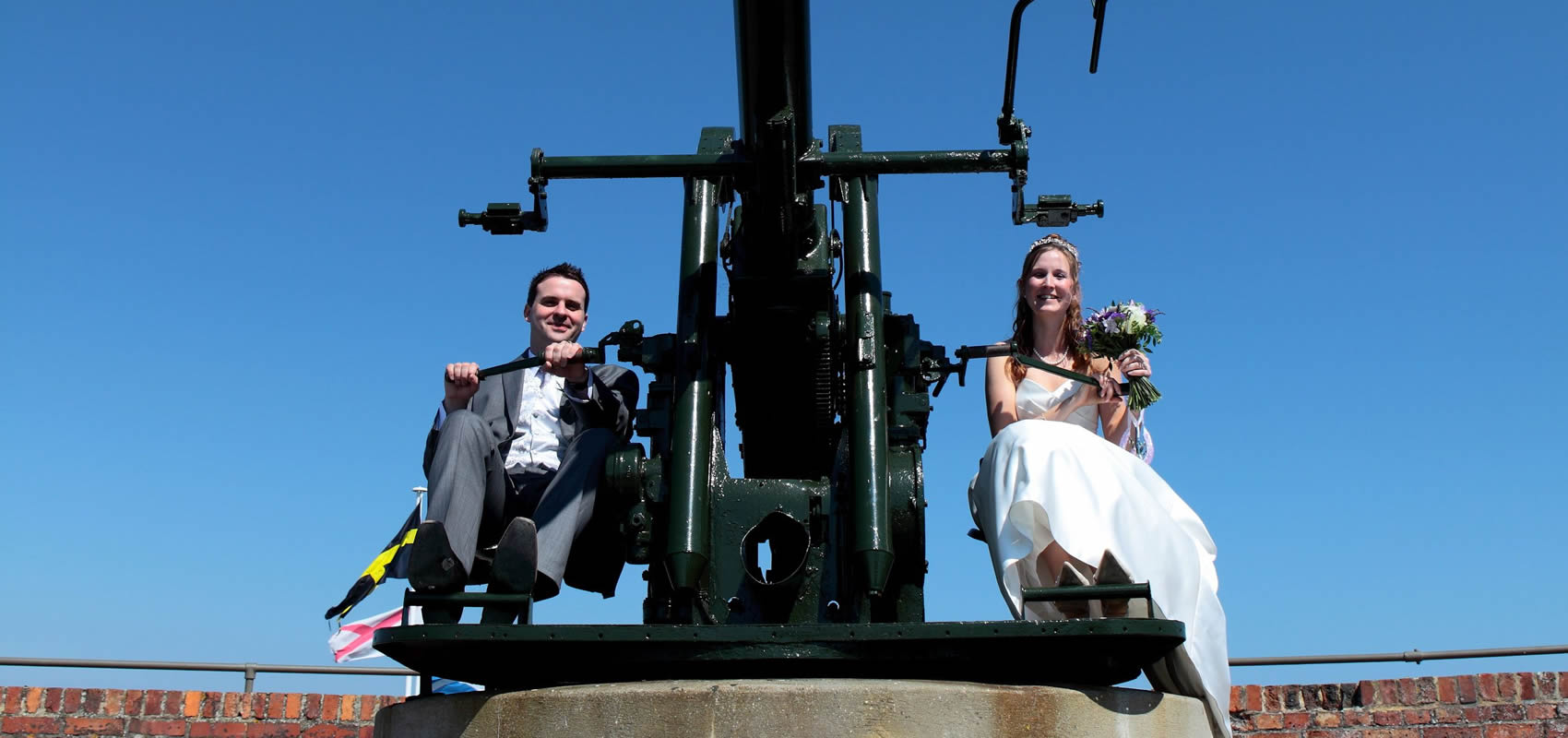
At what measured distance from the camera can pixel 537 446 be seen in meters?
4.54

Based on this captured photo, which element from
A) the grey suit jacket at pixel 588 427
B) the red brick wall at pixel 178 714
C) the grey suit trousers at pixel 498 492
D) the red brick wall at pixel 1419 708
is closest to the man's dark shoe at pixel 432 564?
the grey suit trousers at pixel 498 492

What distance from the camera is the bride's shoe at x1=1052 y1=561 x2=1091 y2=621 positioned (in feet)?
11.0

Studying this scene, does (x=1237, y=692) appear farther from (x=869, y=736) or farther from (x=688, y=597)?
(x=869, y=736)

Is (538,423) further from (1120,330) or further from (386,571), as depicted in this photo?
(1120,330)

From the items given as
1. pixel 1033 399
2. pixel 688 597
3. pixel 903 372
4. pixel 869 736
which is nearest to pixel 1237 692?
pixel 1033 399

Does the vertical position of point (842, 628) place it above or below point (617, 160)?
below

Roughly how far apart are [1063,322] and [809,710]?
7.44 ft

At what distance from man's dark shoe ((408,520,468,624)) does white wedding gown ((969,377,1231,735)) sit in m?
1.46

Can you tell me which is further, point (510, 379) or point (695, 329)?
point (510, 379)

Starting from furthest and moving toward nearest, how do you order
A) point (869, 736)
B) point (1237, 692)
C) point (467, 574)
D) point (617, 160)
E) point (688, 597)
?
point (1237, 692), point (617, 160), point (467, 574), point (688, 597), point (869, 736)

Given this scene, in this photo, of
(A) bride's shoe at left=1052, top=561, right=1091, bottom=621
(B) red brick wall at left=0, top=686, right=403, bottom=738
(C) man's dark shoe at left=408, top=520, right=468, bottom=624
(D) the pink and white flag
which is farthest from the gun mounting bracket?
(D) the pink and white flag

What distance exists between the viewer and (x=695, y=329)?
428 centimetres

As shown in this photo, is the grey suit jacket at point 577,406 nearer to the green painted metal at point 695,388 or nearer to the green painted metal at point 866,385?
the green painted metal at point 695,388

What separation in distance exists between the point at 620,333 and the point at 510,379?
1.80 ft
